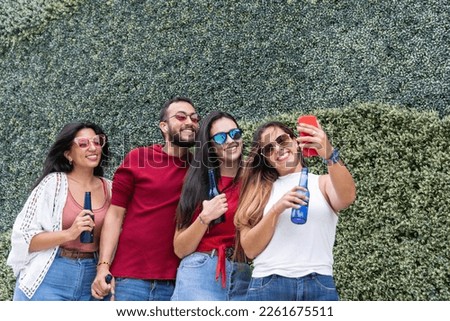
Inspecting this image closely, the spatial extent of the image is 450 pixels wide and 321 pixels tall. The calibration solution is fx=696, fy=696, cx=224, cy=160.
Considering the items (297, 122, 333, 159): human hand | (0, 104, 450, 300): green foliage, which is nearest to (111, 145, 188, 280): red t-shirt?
(297, 122, 333, 159): human hand

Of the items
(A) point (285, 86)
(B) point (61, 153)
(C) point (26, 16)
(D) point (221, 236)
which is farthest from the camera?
(C) point (26, 16)

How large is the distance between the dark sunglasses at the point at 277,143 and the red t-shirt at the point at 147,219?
530 mm

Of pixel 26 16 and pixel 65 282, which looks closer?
pixel 65 282

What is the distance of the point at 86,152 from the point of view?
3.77 meters

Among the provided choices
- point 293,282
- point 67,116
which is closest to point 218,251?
point 293,282

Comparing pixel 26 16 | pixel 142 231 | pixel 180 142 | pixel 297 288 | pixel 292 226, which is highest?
pixel 26 16

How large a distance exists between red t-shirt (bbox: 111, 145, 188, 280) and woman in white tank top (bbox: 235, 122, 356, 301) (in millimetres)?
457

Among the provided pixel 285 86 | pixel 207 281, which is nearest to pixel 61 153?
pixel 207 281

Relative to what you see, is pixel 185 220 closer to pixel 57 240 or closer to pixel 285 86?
pixel 57 240

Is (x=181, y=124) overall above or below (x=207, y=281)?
above

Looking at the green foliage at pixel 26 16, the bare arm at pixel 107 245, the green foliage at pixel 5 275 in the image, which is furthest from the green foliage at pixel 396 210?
the green foliage at pixel 26 16

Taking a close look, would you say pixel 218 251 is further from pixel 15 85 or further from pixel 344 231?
pixel 15 85

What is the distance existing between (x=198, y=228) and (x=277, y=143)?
1.82ft

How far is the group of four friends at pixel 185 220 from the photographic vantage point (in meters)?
3.08
